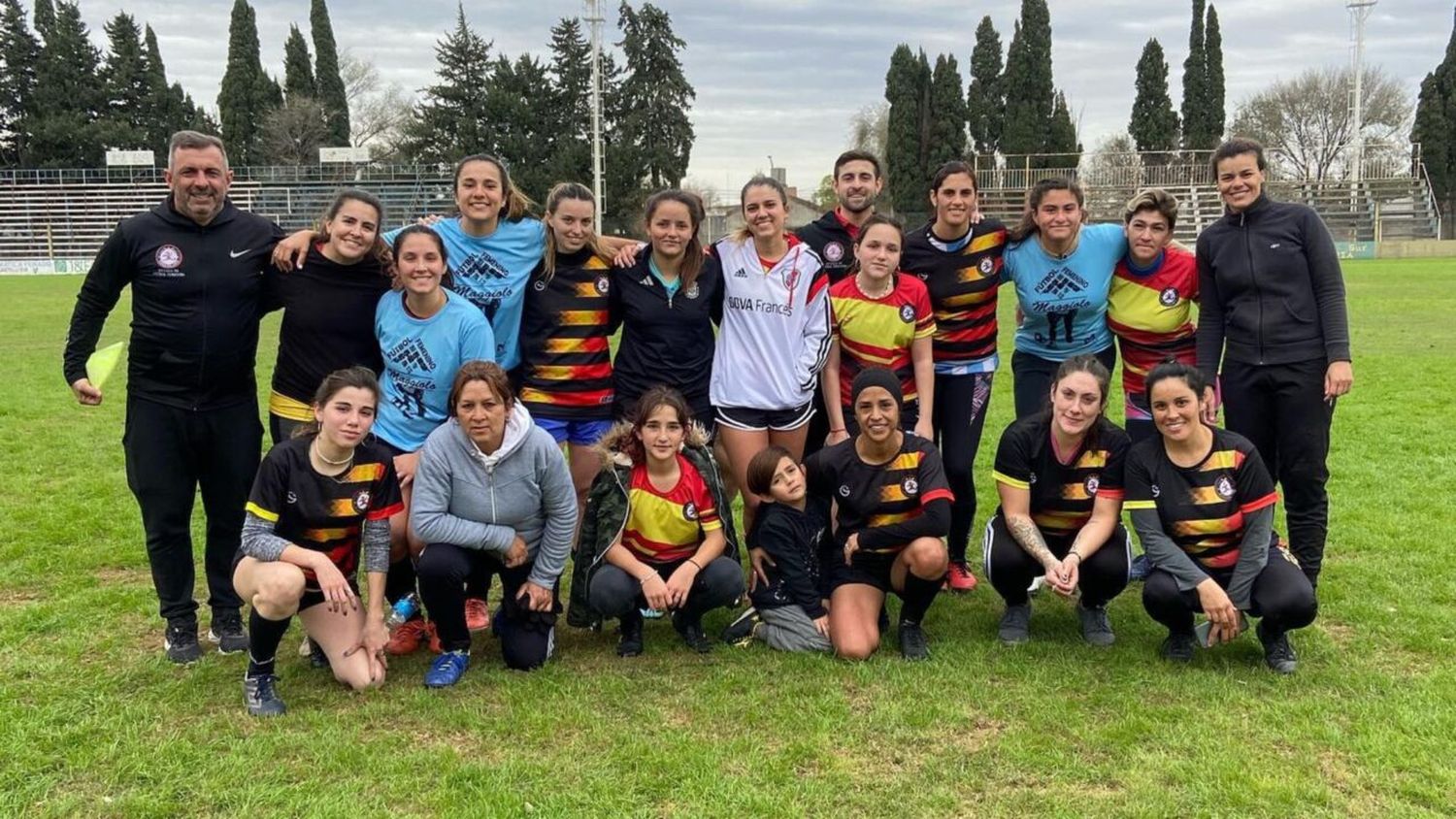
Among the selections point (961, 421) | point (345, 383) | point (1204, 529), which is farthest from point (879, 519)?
point (345, 383)

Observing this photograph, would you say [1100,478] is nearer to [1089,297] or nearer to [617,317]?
[1089,297]

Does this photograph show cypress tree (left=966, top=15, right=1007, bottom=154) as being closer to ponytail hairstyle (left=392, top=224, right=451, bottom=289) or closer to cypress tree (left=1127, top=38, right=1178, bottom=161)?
cypress tree (left=1127, top=38, right=1178, bottom=161)

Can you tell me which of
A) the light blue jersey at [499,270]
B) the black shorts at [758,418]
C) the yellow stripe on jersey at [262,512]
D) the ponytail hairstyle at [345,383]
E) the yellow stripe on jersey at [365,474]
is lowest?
the yellow stripe on jersey at [262,512]

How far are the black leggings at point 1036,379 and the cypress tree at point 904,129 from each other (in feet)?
147

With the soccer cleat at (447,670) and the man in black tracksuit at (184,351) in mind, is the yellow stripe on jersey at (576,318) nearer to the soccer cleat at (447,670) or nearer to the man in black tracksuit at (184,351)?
the man in black tracksuit at (184,351)

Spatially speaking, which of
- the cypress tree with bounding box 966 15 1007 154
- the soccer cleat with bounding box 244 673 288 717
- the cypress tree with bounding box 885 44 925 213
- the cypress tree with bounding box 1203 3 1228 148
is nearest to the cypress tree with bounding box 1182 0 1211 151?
the cypress tree with bounding box 1203 3 1228 148

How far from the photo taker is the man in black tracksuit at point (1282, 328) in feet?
13.5

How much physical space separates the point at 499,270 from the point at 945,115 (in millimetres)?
48176

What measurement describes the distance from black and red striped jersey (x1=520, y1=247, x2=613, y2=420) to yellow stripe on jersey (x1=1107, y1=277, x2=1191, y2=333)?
238 centimetres

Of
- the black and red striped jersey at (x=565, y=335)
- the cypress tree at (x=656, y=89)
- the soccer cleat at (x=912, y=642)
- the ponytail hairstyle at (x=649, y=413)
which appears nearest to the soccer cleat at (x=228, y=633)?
the black and red striped jersey at (x=565, y=335)

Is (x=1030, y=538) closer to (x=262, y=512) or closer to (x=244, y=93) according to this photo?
(x=262, y=512)

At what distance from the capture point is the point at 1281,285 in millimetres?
4145

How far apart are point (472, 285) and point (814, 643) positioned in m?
2.14

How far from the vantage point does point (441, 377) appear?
4043mm
